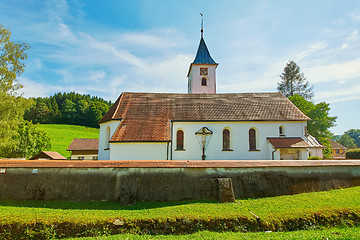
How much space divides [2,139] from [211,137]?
772 inches

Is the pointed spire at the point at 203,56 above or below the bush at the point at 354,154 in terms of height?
above

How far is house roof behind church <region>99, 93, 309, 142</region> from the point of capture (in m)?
19.8

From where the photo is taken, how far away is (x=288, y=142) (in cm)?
2017

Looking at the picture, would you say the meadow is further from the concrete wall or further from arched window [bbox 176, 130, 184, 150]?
arched window [bbox 176, 130, 184, 150]

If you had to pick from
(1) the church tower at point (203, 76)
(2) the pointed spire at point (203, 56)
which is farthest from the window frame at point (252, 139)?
(2) the pointed spire at point (203, 56)

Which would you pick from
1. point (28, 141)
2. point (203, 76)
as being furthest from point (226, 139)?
point (28, 141)

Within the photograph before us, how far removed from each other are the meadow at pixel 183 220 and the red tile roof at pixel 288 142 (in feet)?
35.6

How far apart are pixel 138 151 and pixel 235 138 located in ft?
30.1

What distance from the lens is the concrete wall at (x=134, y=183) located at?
9906mm

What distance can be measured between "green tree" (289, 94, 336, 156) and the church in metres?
13.2

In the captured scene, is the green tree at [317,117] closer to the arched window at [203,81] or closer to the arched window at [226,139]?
the arched window at [203,81]

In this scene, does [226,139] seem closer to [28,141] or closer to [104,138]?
[104,138]

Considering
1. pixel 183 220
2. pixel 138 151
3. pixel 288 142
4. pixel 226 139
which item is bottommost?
pixel 183 220

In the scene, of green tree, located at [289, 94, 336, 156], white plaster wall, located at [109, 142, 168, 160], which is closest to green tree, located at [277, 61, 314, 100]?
green tree, located at [289, 94, 336, 156]
